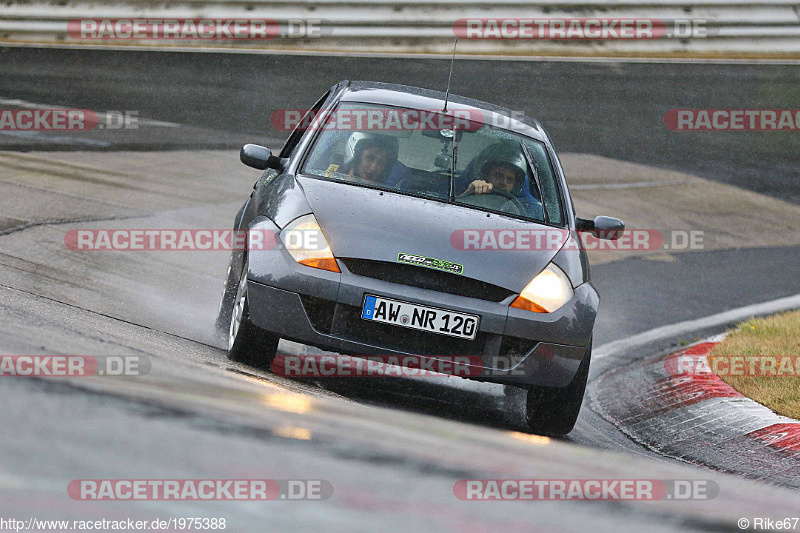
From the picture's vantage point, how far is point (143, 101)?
1501 centimetres

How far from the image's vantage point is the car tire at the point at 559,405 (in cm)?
513

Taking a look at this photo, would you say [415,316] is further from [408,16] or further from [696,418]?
[408,16]

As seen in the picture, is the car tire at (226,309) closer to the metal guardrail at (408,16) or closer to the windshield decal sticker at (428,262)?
the windshield decal sticker at (428,262)

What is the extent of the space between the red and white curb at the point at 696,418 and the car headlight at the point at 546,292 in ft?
3.59

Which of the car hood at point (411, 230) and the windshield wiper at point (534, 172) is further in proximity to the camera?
the windshield wiper at point (534, 172)

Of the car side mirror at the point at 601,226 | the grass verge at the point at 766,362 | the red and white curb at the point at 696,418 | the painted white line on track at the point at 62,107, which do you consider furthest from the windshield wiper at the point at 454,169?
the painted white line on track at the point at 62,107

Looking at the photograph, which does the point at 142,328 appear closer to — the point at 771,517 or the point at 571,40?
the point at 771,517

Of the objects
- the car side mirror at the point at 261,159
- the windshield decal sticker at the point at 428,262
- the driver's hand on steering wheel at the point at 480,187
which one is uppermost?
the car side mirror at the point at 261,159

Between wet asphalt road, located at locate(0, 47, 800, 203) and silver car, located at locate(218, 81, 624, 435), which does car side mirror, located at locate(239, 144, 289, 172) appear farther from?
wet asphalt road, located at locate(0, 47, 800, 203)

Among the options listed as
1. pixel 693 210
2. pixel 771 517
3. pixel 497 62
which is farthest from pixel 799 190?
pixel 771 517

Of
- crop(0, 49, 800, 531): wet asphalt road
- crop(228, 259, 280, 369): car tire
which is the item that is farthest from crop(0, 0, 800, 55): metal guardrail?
crop(228, 259, 280, 369): car tire

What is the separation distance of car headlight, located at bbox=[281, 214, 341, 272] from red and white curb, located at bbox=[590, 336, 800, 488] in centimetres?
206

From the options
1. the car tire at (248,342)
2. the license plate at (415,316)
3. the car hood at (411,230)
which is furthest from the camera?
the car tire at (248,342)

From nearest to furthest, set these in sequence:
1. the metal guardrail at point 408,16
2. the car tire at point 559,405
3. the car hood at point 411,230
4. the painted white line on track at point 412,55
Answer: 1. the car hood at point 411,230
2. the car tire at point 559,405
3. the painted white line on track at point 412,55
4. the metal guardrail at point 408,16
